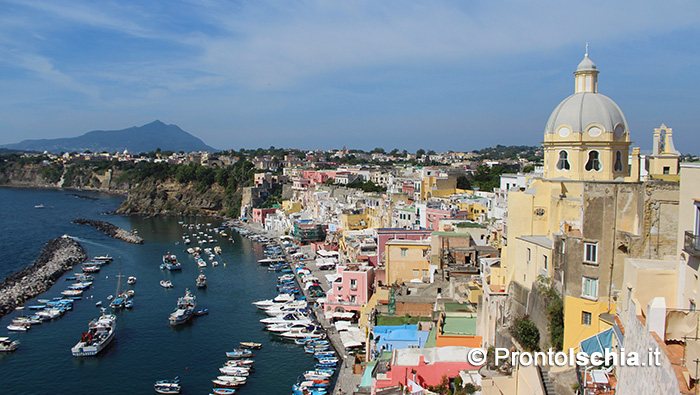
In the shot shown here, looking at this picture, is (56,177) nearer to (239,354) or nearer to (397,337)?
(239,354)

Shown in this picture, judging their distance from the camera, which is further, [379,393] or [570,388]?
[379,393]

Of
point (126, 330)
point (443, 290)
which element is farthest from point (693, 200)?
point (126, 330)

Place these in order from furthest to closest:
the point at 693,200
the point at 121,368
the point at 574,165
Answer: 1. the point at 121,368
2. the point at 574,165
3. the point at 693,200

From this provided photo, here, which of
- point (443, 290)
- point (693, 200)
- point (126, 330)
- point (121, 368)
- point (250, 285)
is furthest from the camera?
point (250, 285)

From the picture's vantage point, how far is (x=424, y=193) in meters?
36.3

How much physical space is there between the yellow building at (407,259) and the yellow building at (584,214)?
25.4 ft

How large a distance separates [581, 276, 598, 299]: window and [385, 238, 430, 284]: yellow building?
11555 mm

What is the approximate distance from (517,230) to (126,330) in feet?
55.4

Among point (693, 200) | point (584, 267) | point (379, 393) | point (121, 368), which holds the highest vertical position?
point (693, 200)

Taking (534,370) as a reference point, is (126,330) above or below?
below

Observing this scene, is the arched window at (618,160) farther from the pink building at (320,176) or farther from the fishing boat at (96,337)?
the pink building at (320,176)

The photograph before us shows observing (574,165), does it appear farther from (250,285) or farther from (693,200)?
(250,285)

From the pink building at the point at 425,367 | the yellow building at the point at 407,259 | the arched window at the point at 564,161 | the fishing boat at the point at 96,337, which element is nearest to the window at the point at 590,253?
the arched window at the point at 564,161

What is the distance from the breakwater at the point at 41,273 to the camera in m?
25.5
